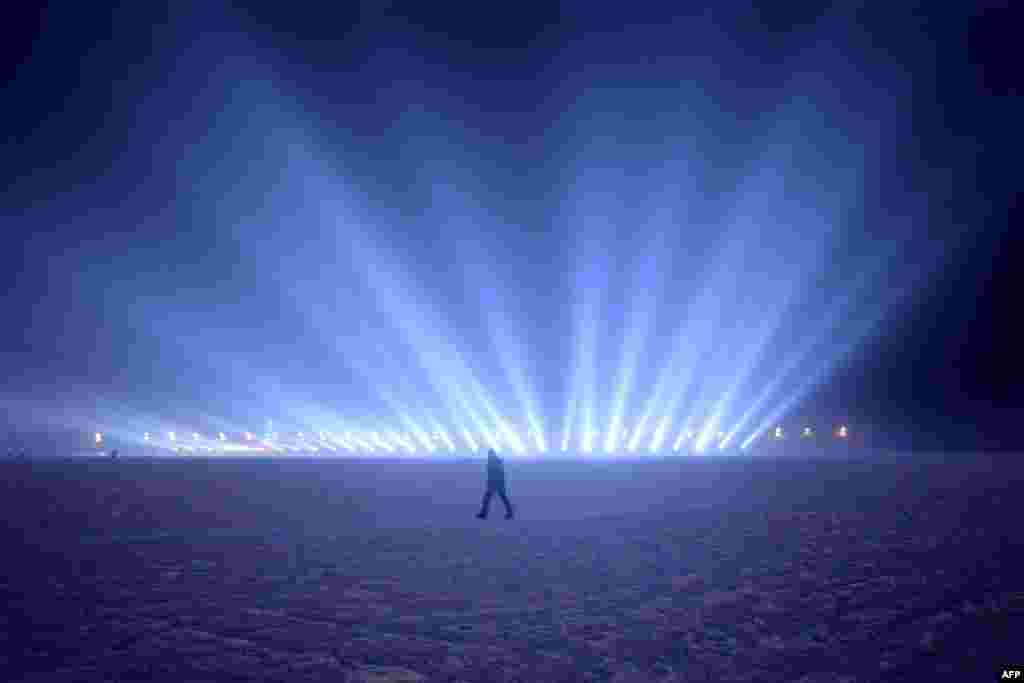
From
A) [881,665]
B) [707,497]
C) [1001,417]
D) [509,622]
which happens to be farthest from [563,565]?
[1001,417]

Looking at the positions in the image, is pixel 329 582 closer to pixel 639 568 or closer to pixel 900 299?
pixel 639 568

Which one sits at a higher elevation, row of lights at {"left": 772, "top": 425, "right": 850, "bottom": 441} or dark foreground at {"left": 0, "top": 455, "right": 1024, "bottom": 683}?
row of lights at {"left": 772, "top": 425, "right": 850, "bottom": 441}

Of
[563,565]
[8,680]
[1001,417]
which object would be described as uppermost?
[1001,417]

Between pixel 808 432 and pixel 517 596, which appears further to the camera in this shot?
pixel 808 432

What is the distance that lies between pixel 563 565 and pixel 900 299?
75.2 metres

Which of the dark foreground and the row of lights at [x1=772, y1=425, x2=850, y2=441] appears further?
the row of lights at [x1=772, y1=425, x2=850, y2=441]

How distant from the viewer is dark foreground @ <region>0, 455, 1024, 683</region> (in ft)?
19.1

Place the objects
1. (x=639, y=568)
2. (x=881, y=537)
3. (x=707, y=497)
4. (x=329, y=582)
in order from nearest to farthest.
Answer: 1. (x=329, y=582)
2. (x=639, y=568)
3. (x=881, y=537)
4. (x=707, y=497)

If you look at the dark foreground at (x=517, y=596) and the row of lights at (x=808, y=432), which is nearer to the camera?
the dark foreground at (x=517, y=596)

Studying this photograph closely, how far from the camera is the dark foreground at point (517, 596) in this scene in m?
5.82

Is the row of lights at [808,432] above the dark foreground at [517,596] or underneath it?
above

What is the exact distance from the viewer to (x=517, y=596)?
27.6ft

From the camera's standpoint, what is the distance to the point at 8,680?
17.7ft

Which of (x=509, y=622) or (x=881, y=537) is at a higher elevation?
(x=881, y=537)
